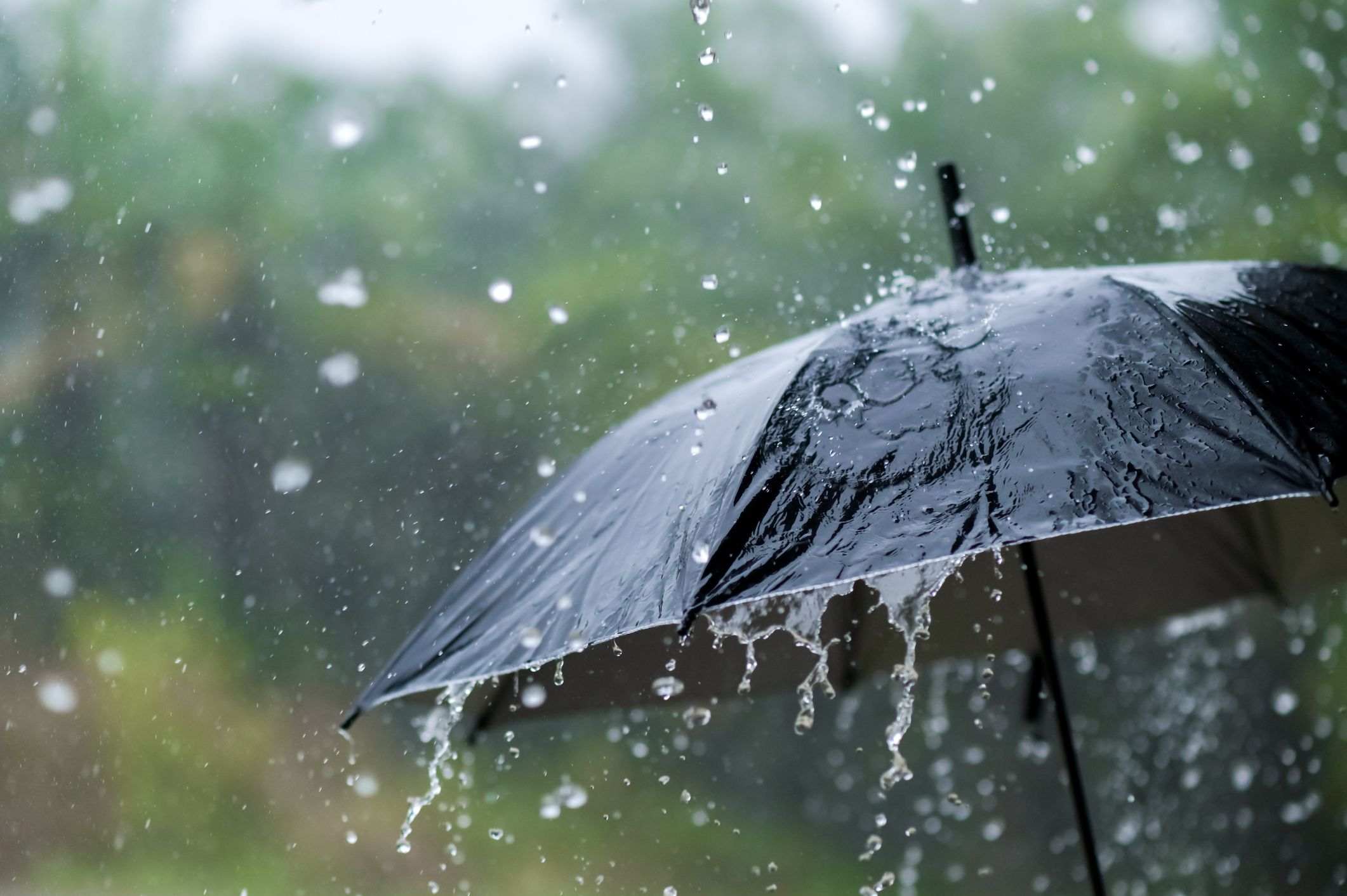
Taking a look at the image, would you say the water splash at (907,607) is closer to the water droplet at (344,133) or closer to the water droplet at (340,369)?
the water droplet at (340,369)

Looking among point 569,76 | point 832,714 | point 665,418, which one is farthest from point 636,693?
point 569,76

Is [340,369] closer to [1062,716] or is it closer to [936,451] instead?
[1062,716]

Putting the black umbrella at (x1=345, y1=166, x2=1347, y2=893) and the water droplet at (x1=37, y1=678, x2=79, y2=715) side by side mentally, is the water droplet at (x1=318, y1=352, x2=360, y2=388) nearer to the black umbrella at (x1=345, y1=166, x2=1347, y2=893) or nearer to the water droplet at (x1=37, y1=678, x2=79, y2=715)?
the water droplet at (x1=37, y1=678, x2=79, y2=715)

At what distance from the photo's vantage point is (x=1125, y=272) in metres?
1.59

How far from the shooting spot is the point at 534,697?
1.96 metres

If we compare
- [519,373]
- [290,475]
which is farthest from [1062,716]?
[290,475]

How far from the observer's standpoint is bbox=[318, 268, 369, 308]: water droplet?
21.1 ft

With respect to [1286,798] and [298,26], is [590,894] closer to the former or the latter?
[1286,798]

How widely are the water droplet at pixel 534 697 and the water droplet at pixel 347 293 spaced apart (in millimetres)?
4799

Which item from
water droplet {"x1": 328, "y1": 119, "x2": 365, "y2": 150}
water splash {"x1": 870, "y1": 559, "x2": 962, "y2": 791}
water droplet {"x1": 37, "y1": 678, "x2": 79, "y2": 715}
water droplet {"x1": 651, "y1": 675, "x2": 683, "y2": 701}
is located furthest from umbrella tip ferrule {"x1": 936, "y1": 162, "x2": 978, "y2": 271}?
water droplet {"x1": 37, "y1": 678, "x2": 79, "y2": 715}

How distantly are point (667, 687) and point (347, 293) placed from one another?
5.03 metres

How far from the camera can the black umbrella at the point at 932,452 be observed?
1156 mm

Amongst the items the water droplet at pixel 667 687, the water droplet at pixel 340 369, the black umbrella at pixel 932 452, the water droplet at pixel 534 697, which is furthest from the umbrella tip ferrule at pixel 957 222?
the water droplet at pixel 340 369

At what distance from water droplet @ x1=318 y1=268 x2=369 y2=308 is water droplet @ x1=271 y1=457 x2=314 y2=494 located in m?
0.83
